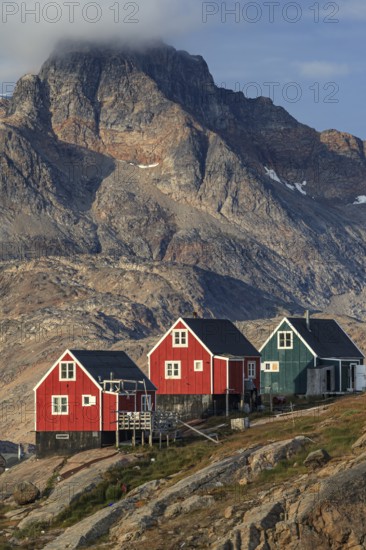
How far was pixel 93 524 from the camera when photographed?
5191 cm

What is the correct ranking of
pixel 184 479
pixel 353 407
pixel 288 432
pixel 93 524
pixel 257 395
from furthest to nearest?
pixel 257 395 < pixel 353 407 < pixel 288 432 < pixel 184 479 < pixel 93 524

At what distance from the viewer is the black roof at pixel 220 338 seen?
85.7 meters

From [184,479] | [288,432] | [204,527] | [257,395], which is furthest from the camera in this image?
[257,395]

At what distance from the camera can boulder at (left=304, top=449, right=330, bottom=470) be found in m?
50.5

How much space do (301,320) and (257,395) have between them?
7.37 metres

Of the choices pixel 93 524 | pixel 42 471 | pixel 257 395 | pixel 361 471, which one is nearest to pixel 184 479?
pixel 93 524

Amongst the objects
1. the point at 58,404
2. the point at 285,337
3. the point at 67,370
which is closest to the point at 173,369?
the point at 285,337

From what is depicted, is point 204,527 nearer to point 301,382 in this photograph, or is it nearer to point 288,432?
point 288,432

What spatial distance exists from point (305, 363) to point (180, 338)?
29.0ft

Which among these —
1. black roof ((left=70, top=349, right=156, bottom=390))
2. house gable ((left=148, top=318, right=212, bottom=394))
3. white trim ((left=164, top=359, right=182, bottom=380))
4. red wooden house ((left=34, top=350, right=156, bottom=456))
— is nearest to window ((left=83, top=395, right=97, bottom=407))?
red wooden house ((left=34, top=350, right=156, bottom=456))

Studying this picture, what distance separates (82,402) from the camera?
7538 cm

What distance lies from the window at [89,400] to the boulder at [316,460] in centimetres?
2598

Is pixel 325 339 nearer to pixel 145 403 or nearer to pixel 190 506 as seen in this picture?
pixel 145 403

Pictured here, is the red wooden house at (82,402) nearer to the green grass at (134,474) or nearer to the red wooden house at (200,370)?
the red wooden house at (200,370)
